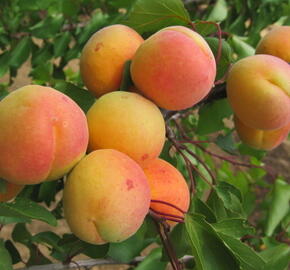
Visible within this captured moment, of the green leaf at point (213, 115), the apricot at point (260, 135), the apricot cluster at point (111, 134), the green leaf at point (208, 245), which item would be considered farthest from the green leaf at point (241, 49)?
the green leaf at point (208, 245)

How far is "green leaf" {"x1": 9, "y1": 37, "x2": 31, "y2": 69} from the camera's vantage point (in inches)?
55.6

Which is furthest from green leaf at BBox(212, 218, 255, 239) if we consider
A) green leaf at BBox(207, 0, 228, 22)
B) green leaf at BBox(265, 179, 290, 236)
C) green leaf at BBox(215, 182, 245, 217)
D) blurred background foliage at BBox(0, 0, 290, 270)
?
green leaf at BBox(207, 0, 228, 22)

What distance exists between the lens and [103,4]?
5.33 feet

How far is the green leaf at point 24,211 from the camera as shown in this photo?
554 millimetres

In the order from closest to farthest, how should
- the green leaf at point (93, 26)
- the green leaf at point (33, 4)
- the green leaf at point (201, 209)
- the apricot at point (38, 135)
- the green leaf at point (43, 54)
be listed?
the apricot at point (38, 135) → the green leaf at point (201, 209) → the green leaf at point (33, 4) → the green leaf at point (93, 26) → the green leaf at point (43, 54)

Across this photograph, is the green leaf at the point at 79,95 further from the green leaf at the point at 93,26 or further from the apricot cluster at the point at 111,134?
the green leaf at the point at 93,26

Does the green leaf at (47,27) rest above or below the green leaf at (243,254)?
below

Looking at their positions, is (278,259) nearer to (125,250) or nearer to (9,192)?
(125,250)

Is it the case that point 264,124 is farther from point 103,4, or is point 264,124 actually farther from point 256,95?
point 103,4

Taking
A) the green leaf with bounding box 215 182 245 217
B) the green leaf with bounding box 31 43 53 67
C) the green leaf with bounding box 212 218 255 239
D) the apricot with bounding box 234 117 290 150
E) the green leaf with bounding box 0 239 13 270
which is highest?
the apricot with bounding box 234 117 290 150

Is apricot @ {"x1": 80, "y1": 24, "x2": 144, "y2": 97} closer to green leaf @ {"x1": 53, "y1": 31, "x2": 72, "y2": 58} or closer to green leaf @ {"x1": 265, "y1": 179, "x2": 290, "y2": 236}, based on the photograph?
green leaf @ {"x1": 265, "y1": 179, "x2": 290, "y2": 236}

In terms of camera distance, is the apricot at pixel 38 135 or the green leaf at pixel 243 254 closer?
the apricot at pixel 38 135

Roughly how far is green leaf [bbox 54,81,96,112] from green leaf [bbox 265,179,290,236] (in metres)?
0.59

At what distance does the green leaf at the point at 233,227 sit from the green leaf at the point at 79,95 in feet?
0.96
